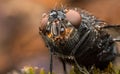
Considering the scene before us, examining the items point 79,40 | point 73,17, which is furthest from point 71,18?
point 79,40

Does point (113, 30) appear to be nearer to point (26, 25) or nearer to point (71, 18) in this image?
point (71, 18)

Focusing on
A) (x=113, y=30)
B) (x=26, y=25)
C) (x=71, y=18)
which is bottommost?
(x=26, y=25)

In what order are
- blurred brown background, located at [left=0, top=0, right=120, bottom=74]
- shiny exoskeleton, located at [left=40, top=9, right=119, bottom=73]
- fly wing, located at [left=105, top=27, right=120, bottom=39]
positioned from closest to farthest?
1. shiny exoskeleton, located at [left=40, top=9, right=119, bottom=73]
2. fly wing, located at [left=105, top=27, right=120, bottom=39]
3. blurred brown background, located at [left=0, top=0, right=120, bottom=74]

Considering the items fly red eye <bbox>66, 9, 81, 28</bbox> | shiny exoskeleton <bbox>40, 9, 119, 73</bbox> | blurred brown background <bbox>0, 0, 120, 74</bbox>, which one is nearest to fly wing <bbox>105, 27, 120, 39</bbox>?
shiny exoskeleton <bbox>40, 9, 119, 73</bbox>

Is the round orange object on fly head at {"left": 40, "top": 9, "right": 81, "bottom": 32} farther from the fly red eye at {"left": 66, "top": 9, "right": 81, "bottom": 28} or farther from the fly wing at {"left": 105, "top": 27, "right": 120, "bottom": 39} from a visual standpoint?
the fly wing at {"left": 105, "top": 27, "right": 120, "bottom": 39}

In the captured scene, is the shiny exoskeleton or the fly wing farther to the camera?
the fly wing

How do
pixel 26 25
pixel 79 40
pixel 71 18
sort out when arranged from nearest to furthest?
1. pixel 71 18
2. pixel 79 40
3. pixel 26 25

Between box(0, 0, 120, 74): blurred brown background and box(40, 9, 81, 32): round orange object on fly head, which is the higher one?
A: box(40, 9, 81, 32): round orange object on fly head
